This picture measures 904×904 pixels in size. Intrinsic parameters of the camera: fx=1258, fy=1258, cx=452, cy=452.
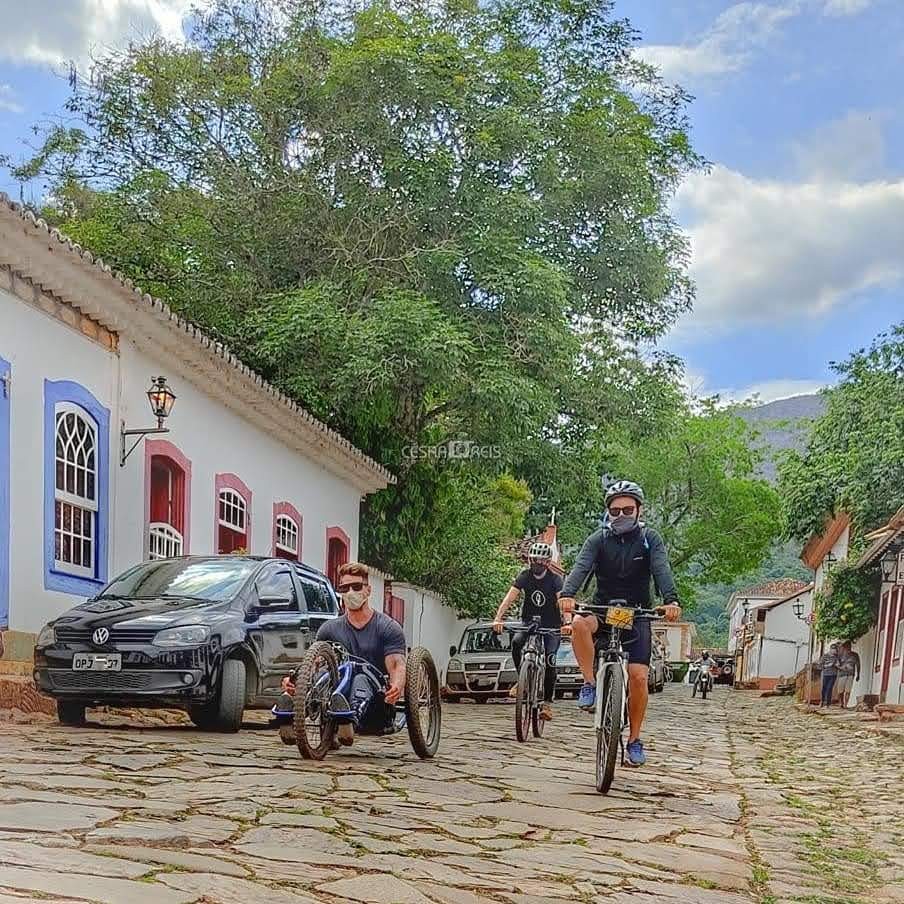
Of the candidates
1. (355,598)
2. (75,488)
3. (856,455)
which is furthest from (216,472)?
(856,455)

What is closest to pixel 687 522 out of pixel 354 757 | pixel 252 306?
pixel 252 306

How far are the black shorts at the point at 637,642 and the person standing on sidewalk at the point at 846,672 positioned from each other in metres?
21.7

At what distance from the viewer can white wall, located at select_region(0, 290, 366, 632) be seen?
11445 mm

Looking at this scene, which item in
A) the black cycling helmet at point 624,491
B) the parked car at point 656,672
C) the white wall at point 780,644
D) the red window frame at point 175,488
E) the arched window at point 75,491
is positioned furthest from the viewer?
the white wall at point 780,644

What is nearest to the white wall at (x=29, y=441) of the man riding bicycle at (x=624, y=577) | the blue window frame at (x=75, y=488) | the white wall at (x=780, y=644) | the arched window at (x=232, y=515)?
the blue window frame at (x=75, y=488)

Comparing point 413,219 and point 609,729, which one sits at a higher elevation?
point 413,219

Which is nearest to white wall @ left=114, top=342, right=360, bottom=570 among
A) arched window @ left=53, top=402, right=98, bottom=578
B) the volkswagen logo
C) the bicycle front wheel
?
arched window @ left=53, top=402, right=98, bottom=578

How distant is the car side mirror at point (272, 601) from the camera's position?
10469 mm

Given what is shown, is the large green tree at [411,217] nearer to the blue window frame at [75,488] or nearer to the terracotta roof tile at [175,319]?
the terracotta roof tile at [175,319]

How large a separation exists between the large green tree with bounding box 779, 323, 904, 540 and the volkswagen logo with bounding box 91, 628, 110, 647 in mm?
19841

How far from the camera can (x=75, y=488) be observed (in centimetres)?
1273

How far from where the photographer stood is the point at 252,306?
21719mm

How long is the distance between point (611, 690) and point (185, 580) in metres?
4.63

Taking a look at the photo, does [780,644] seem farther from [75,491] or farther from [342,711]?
[342,711]
